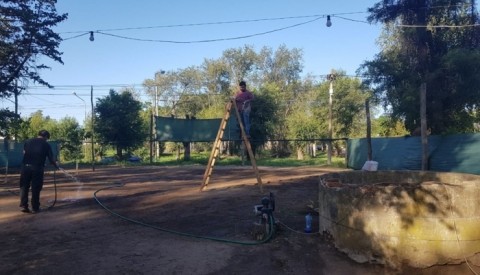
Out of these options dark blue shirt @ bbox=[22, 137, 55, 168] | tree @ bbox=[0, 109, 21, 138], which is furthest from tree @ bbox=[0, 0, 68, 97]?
dark blue shirt @ bbox=[22, 137, 55, 168]

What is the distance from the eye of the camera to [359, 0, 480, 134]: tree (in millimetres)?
18625

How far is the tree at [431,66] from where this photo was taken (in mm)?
18625

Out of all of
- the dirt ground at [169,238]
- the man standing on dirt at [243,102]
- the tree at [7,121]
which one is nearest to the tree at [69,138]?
the tree at [7,121]

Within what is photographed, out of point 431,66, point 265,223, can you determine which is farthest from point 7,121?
point 431,66

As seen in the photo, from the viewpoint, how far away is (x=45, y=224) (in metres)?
7.57

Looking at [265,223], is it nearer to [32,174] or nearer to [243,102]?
[243,102]

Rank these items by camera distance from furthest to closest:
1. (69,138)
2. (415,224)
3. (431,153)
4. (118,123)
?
(69,138) < (118,123) < (431,153) < (415,224)

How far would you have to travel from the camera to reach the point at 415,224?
5.56 m

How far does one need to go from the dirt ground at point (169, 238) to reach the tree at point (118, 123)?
67.0 ft

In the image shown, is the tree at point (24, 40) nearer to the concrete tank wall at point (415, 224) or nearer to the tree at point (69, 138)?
the tree at point (69, 138)

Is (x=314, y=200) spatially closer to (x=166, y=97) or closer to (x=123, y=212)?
(x=123, y=212)

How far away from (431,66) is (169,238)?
1778 cm

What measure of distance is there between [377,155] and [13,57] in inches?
687

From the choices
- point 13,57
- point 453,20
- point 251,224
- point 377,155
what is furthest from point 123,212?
point 453,20
